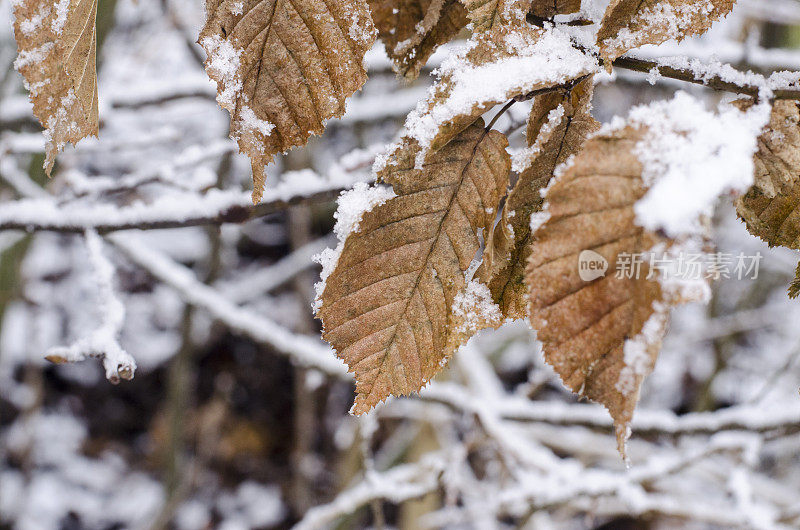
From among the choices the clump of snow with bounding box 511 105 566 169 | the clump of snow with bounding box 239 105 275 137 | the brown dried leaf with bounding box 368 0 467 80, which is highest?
the brown dried leaf with bounding box 368 0 467 80

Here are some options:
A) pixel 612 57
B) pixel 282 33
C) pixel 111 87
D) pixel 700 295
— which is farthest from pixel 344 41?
pixel 111 87

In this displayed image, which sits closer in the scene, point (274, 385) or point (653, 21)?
point (653, 21)

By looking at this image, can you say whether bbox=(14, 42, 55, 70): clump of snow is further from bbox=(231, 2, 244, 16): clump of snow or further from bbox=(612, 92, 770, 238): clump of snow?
bbox=(612, 92, 770, 238): clump of snow

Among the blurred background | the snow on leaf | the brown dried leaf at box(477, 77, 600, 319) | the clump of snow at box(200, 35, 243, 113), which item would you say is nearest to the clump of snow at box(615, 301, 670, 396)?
the snow on leaf

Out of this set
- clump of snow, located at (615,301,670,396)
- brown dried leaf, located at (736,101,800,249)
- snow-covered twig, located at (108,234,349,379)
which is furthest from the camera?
snow-covered twig, located at (108,234,349,379)

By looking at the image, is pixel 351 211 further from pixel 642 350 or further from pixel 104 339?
pixel 104 339

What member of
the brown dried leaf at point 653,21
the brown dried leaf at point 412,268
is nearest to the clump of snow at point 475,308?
the brown dried leaf at point 412,268

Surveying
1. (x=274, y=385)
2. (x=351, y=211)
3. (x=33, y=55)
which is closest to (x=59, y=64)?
(x=33, y=55)

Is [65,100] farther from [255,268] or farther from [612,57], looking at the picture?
[255,268]
